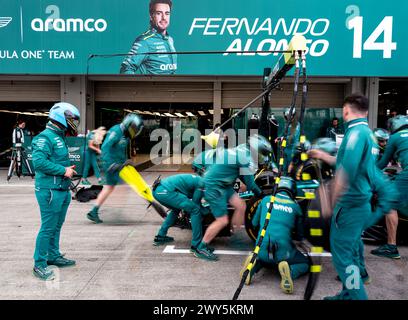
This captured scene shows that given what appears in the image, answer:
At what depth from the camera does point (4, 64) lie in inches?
468

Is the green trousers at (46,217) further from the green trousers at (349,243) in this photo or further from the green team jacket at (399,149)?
the green team jacket at (399,149)

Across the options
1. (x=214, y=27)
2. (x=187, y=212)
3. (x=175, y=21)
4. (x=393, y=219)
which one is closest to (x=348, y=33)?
(x=214, y=27)

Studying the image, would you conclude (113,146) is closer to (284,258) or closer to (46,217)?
(46,217)

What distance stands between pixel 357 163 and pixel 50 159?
10.2 ft

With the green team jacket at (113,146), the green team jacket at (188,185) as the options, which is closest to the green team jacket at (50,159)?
the green team jacket at (188,185)

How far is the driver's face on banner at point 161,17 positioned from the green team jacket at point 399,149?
8764 mm

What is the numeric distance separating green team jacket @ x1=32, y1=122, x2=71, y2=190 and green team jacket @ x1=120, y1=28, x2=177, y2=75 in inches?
312

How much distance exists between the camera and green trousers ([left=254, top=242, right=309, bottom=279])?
12.6 ft

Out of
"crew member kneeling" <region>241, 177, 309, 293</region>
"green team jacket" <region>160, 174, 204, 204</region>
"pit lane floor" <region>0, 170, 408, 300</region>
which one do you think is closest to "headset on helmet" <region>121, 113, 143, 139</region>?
"green team jacket" <region>160, 174, 204, 204</region>

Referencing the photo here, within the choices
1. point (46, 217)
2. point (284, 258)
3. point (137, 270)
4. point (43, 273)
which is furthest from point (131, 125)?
point (284, 258)

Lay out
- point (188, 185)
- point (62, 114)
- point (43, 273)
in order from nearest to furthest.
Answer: point (43, 273) < point (62, 114) < point (188, 185)

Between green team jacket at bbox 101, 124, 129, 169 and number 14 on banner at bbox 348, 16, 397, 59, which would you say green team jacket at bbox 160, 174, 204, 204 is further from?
number 14 on banner at bbox 348, 16, 397, 59

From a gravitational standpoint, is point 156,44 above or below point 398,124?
above

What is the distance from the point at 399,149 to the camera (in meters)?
4.68
